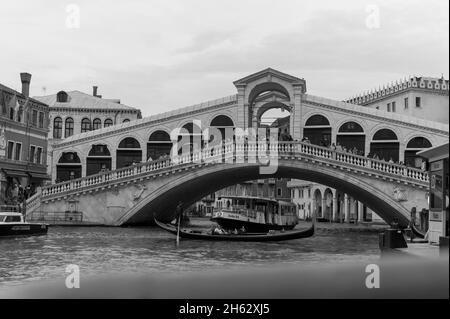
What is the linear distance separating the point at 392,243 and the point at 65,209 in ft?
43.7

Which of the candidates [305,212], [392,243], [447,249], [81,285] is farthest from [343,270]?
[305,212]

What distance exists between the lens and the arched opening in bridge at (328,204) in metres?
33.2

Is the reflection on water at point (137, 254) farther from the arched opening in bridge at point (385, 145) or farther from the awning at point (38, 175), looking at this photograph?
the awning at point (38, 175)

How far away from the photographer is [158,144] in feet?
66.3

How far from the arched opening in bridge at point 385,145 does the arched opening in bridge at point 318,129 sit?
59.8 inches

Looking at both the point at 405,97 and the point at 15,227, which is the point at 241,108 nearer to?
the point at 15,227

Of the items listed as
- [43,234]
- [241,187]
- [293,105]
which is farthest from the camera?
[241,187]

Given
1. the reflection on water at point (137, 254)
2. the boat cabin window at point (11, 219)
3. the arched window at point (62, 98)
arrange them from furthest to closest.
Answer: the arched window at point (62, 98) < the boat cabin window at point (11, 219) < the reflection on water at point (137, 254)

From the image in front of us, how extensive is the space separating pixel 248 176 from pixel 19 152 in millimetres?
7871

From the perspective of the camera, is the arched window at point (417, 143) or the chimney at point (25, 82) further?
the chimney at point (25, 82)

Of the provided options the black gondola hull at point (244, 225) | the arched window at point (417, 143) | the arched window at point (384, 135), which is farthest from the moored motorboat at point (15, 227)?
the arched window at point (417, 143)

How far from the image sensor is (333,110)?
19547mm

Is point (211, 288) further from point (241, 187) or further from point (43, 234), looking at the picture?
point (241, 187)

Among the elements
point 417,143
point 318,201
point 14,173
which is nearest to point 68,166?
point 14,173
